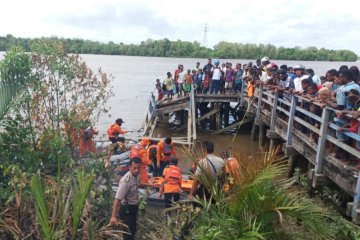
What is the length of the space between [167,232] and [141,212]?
145 centimetres

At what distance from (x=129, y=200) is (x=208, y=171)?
169cm

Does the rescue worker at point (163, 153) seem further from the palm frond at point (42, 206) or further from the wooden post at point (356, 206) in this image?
the palm frond at point (42, 206)

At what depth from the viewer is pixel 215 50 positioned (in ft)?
277

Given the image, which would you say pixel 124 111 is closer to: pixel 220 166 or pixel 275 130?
pixel 275 130

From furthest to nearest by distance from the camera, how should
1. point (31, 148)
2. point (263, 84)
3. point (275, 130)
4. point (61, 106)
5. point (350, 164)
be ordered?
1. point (263, 84)
2. point (275, 130)
3. point (61, 106)
4. point (350, 164)
5. point (31, 148)

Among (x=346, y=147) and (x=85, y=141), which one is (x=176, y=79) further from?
(x=346, y=147)

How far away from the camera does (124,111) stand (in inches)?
1024

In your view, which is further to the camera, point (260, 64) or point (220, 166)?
point (260, 64)

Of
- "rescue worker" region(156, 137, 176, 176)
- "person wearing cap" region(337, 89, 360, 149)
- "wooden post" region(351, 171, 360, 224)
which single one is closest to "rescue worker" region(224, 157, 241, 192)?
"wooden post" region(351, 171, 360, 224)

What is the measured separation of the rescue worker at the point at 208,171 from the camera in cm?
394

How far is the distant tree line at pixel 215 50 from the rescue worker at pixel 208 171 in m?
64.2

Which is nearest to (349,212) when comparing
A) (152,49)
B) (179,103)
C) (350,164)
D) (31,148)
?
(350,164)

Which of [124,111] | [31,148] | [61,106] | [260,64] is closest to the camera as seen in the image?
[31,148]

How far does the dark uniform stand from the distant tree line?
2512 inches
